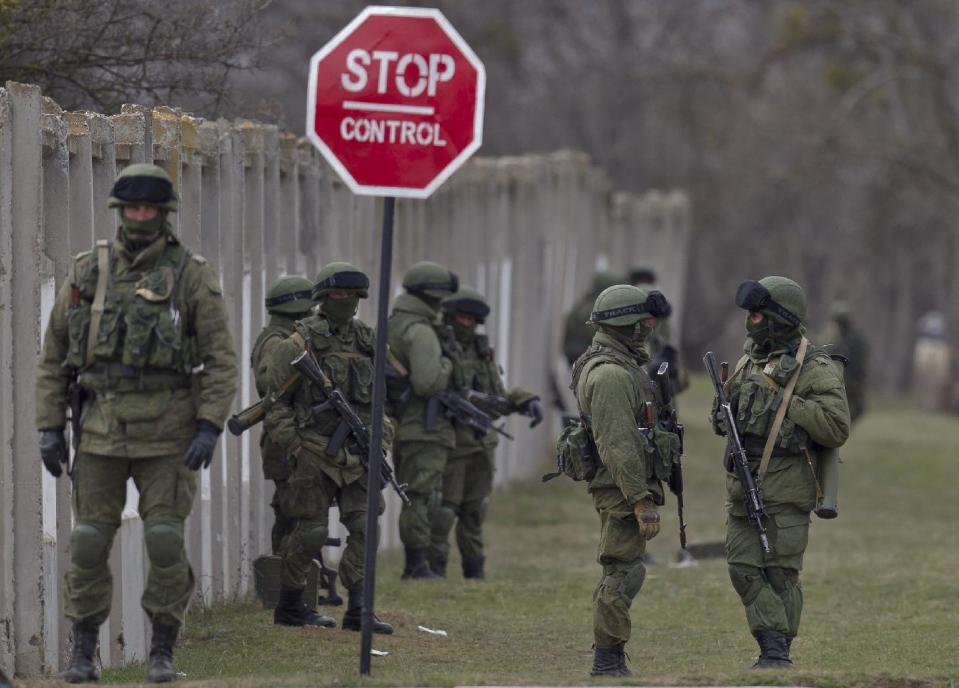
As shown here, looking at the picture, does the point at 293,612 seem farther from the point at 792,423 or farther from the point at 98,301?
the point at 98,301

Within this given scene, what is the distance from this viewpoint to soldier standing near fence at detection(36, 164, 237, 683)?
757cm

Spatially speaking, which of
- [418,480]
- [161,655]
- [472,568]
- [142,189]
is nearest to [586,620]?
[418,480]

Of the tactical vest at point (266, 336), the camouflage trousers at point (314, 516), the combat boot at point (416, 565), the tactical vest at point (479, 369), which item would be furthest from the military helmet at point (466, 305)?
the camouflage trousers at point (314, 516)

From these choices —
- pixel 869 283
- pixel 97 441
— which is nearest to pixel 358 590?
pixel 97 441

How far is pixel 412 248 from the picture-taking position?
49.6 feet

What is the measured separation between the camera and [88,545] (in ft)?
25.3

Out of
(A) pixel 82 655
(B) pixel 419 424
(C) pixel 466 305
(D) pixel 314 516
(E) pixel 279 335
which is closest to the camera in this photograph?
(A) pixel 82 655

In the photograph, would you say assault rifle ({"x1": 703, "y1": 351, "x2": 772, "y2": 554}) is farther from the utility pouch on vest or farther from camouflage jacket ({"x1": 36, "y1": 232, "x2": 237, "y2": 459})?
camouflage jacket ({"x1": 36, "y1": 232, "x2": 237, "y2": 459})

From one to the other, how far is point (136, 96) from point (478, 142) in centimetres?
459

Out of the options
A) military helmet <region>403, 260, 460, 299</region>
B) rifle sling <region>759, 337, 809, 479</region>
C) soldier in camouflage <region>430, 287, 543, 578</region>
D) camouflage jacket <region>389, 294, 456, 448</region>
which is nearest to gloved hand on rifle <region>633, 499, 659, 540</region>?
rifle sling <region>759, 337, 809, 479</region>

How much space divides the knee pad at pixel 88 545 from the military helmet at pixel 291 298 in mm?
2564

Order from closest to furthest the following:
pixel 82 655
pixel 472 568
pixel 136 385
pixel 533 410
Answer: pixel 136 385 → pixel 82 655 → pixel 533 410 → pixel 472 568

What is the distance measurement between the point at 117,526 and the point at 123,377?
0.68 meters

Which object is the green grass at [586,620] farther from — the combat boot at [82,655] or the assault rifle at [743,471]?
the assault rifle at [743,471]
